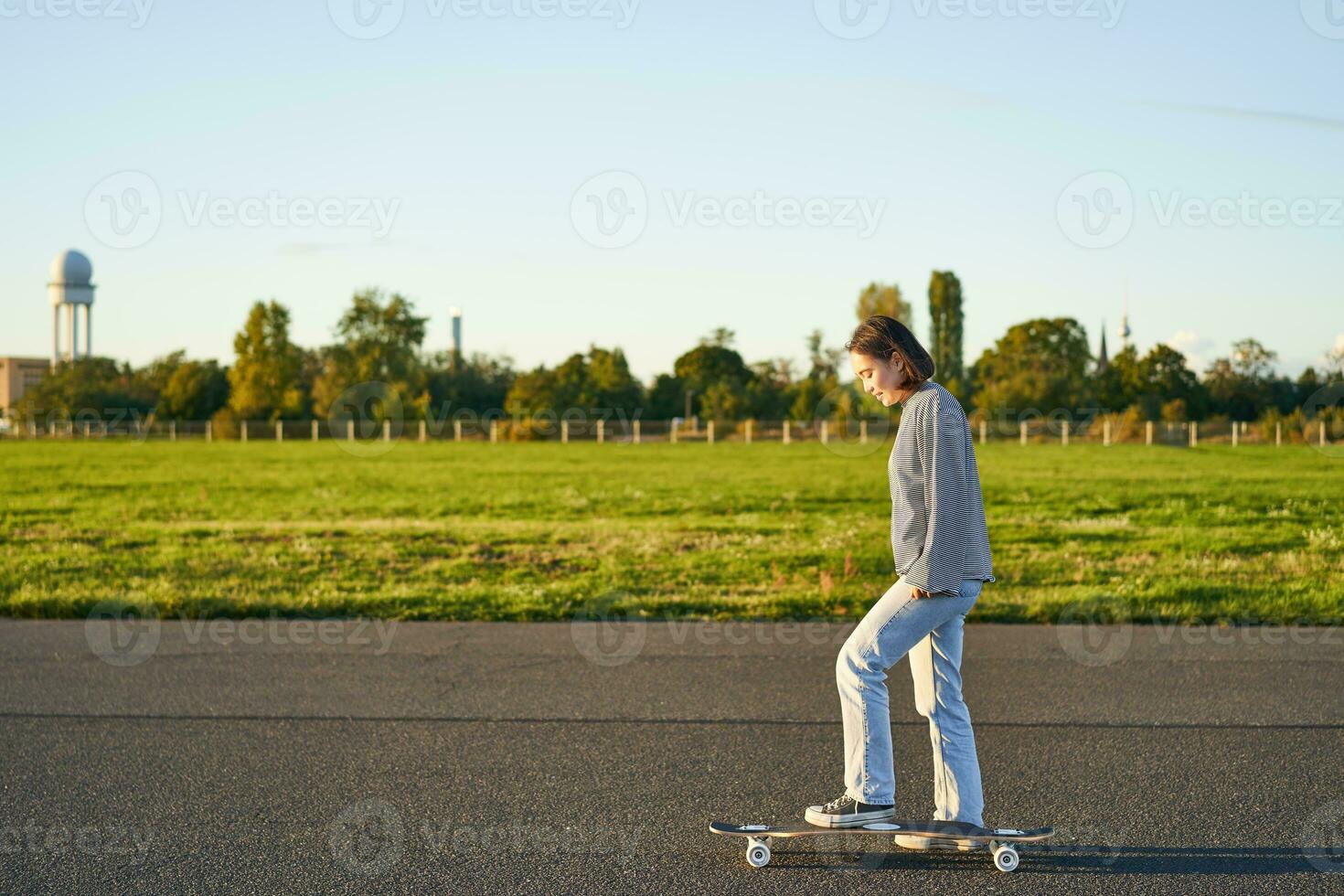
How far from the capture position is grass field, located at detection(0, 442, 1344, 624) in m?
10.8

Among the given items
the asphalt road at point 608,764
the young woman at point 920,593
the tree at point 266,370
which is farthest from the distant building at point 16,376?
the young woman at point 920,593

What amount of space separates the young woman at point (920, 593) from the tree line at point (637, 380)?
1693 inches

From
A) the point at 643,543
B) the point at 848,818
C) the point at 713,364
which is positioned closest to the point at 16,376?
the point at 713,364

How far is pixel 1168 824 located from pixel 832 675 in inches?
123

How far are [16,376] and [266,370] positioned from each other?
6146cm

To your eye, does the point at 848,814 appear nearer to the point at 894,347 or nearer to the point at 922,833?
the point at 922,833

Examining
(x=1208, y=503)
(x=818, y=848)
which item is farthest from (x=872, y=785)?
(x=1208, y=503)

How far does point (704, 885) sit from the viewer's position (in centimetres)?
411

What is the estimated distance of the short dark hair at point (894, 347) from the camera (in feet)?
14.2

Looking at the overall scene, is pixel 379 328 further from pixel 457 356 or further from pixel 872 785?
pixel 872 785

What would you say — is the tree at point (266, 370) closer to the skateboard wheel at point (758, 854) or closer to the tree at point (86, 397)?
the tree at point (86, 397)

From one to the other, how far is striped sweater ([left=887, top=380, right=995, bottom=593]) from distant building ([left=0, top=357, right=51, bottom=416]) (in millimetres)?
134752

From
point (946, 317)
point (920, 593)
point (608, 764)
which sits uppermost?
point (946, 317)

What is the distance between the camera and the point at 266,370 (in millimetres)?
79875
